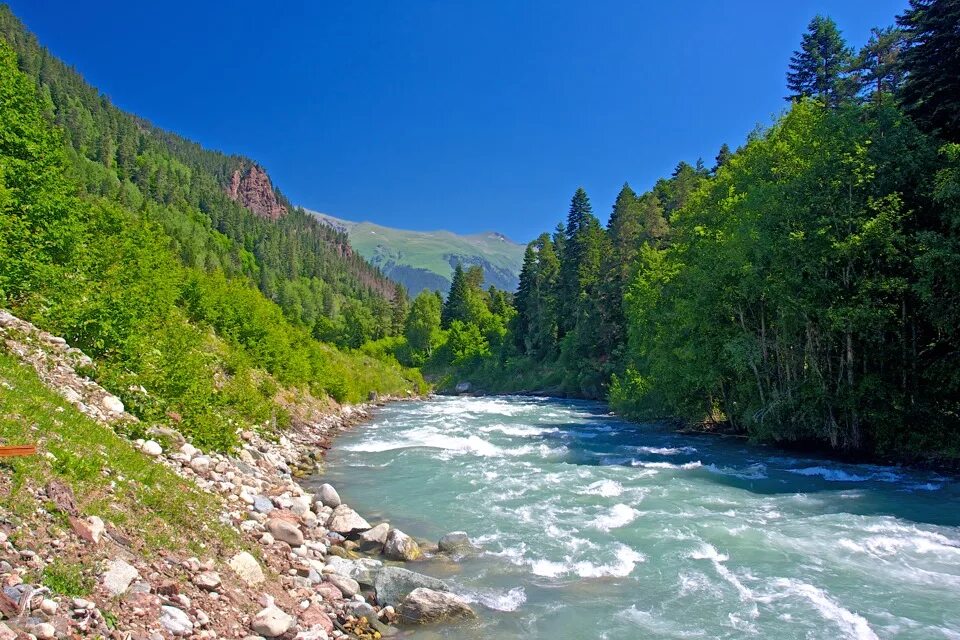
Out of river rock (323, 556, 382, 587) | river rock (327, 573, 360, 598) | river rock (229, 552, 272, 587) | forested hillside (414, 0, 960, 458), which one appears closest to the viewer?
river rock (229, 552, 272, 587)

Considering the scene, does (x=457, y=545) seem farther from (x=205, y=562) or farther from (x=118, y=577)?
(x=118, y=577)

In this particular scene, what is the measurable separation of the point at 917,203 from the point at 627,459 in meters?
13.3

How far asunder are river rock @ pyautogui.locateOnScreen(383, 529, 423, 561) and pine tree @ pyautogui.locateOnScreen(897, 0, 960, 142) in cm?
2092

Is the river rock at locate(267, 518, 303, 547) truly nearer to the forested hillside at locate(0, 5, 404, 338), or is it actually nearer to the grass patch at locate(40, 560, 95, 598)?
the grass patch at locate(40, 560, 95, 598)

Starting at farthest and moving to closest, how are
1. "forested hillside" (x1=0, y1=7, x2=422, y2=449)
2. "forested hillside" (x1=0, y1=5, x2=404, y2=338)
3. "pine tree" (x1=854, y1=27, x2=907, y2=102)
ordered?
1. "forested hillside" (x1=0, y1=5, x2=404, y2=338)
2. "pine tree" (x1=854, y1=27, x2=907, y2=102)
3. "forested hillside" (x1=0, y1=7, x2=422, y2=449)

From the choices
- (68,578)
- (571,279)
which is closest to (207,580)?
(68,578)

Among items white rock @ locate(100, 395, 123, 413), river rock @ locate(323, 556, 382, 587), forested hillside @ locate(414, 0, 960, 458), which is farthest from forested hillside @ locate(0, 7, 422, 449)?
forested hillside @ locate(414, 0, 960, 458)

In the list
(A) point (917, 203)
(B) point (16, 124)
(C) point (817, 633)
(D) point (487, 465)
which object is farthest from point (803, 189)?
(B) point (16, 124)

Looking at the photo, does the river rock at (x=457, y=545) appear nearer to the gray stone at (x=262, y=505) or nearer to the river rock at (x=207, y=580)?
the gray stone at (x=262, y=505)

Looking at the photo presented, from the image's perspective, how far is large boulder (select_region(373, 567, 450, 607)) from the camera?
27.1 feet

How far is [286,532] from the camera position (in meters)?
9.62

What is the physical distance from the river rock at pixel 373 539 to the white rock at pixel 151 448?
411 cm

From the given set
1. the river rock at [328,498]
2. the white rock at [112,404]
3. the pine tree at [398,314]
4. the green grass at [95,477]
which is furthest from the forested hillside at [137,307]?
the pine tree at [398,314]

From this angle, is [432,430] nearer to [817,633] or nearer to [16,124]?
[16,124]
